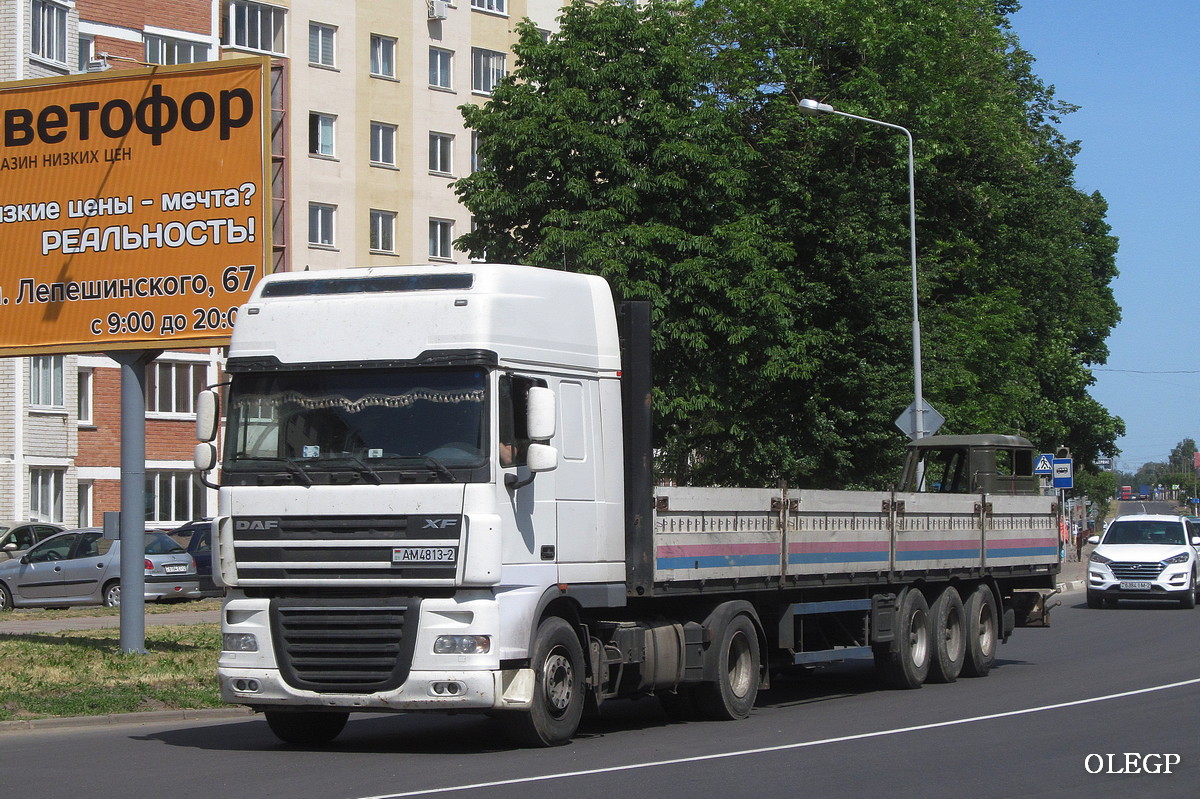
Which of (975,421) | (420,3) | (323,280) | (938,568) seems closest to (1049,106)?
(975,421)

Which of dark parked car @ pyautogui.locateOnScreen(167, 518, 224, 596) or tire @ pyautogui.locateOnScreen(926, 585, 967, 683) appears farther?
dark parked car @ pyautogui.locateOnScreen(167, 518, 224, 596)

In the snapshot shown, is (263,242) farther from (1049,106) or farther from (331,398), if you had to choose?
(1049,106)

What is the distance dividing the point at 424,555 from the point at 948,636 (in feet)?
28.1

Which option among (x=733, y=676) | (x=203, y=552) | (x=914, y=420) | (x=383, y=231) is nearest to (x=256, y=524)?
(x=733, y=676)

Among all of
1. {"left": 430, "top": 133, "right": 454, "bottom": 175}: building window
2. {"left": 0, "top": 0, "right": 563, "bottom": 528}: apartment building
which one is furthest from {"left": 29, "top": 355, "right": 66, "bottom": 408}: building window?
{"left": 430, "top": 133, "right": 454, "bottom": 175}: building window

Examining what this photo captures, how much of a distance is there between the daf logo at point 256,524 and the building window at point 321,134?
4270 cm

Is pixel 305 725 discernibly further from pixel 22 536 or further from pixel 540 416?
pixel 22 536

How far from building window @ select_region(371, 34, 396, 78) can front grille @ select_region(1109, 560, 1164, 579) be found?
32808 mm

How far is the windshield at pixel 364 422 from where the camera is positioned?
1096cm

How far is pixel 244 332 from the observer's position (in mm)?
11750

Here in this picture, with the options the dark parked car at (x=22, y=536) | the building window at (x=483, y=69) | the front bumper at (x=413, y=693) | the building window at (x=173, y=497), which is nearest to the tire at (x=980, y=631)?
the front bumper at (x=413, y=693)

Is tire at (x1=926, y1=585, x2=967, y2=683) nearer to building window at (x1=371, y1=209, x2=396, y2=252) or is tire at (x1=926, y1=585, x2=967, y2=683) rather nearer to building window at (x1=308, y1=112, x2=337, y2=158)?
building window at (x1=308, y1=112, x2=337, y2=158)

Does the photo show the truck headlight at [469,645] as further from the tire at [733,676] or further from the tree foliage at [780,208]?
the tree foliage at [780,208]

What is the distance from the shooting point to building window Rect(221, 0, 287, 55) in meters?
51.0
